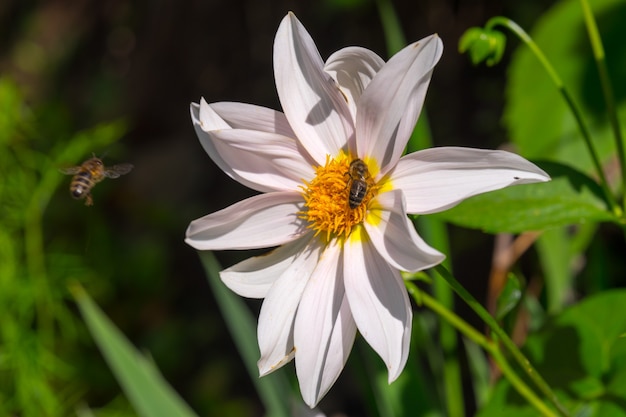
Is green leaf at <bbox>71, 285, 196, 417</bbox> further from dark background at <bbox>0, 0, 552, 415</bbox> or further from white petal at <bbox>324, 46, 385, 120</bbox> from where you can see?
dark background at <bbox>0, 0, 552, 415</bbox>

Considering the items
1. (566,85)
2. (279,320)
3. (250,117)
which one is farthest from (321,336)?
(566,85)

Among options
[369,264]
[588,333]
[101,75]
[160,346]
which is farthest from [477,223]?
[101,75]

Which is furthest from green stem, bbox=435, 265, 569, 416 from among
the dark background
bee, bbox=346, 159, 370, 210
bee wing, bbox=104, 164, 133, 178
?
the dark background

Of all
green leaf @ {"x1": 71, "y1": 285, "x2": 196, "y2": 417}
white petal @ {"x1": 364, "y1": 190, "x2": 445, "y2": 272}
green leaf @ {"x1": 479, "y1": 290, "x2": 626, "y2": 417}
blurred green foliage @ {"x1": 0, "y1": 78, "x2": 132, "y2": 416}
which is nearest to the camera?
white petal @ {"x1": 364, "y1": 190, "x2": 445, "y2": 272}

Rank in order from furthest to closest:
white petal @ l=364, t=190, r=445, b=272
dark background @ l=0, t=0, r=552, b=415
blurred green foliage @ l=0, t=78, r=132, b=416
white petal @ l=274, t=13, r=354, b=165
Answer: dark background @ l=0, t=0, r=552, b=415
blurred green foliage @ l=0, t=78, r=132, b=416
white petal @ l=274, t=13, r=354, b=165
white petal @ l=364, t=190, r=445, b=272

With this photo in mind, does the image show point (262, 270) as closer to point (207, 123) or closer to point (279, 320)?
point (279, 320)

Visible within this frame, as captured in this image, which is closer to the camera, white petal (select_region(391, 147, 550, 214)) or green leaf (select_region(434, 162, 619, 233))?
white petal (select_region(391, 147, 550, 214))

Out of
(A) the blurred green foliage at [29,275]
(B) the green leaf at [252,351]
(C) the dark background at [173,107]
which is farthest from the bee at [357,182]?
(C) the dark background at [173,107]
